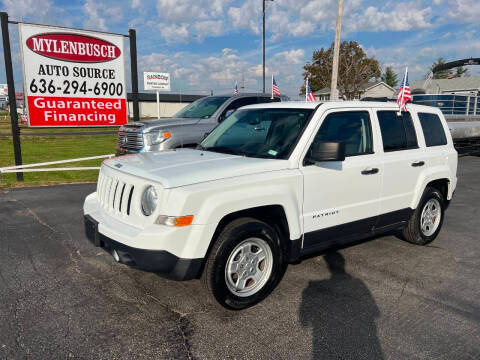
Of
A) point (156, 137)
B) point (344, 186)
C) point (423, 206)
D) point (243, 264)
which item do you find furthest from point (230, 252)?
point (156, 137)

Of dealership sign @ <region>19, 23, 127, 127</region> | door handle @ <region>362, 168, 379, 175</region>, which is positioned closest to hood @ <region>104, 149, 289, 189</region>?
door handle @ <region>362, 168, 379, 175</region>

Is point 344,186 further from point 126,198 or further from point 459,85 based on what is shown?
point 459,85

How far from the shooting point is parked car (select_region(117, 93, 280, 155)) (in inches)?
323

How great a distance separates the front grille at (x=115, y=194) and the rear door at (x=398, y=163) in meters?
2.82

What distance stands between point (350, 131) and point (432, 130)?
1.71 meters

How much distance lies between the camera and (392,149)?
458 cm

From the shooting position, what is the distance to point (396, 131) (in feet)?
15.4

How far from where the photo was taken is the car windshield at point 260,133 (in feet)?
12.9

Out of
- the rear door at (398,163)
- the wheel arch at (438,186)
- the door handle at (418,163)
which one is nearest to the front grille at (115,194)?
the rear door at (398,163)

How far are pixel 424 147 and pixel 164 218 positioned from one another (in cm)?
361

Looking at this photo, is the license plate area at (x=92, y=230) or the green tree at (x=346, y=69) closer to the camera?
the license plate area at (x=92, y=230)

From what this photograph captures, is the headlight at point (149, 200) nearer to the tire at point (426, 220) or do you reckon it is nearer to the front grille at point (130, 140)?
the tire at point (426, 220)

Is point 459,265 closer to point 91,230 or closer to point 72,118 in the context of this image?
point 91,230

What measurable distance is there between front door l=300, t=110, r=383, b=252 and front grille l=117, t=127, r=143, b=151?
5132mm
